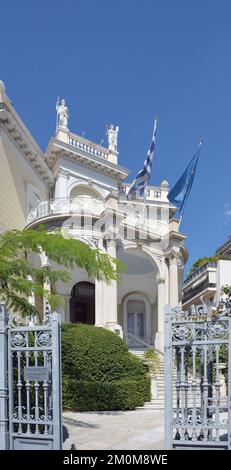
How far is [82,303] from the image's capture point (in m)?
25.6

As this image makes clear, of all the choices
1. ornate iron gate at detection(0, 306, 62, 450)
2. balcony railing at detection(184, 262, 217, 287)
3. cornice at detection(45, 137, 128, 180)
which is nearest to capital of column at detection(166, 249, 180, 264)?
cornice at detection(45, 137, 128, 180)

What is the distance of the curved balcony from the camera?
20828 millimetres

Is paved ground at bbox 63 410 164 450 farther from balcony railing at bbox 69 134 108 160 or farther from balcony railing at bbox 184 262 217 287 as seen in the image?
balcony railing at bbox 184 262 217 287

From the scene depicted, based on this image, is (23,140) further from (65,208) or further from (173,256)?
(173,256)

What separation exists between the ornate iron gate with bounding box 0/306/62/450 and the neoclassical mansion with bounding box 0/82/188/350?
43.6 ft

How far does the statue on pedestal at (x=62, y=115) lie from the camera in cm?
2500

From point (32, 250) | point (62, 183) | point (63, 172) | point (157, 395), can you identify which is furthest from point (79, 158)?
point (32, 250)

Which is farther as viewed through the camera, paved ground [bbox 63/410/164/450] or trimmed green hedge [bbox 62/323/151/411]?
trimmed green hedge [bbox 62/323/151/411]

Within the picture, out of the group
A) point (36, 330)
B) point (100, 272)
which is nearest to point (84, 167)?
point (100, 272)

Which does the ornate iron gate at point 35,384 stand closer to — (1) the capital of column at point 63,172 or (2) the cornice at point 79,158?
(1) the capital of column at point 63,172

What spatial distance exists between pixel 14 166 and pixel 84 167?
525 centimetres

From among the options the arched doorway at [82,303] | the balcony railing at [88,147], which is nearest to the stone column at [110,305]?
the arched doorway at [82,303]

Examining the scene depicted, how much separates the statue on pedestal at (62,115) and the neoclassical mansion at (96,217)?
0.06m

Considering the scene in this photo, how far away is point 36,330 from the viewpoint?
246 inches
